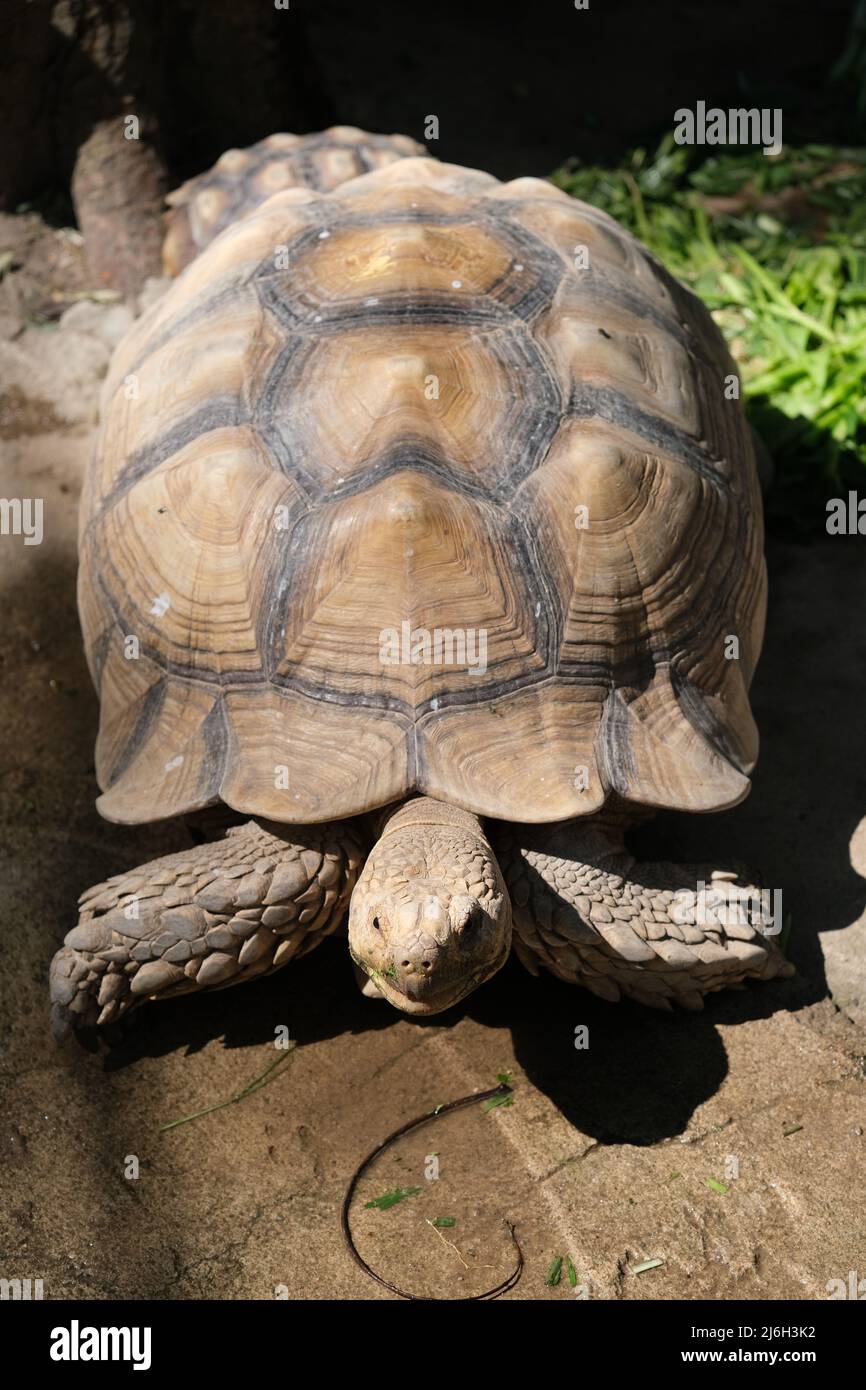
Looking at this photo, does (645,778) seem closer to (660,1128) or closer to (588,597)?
(588,597)

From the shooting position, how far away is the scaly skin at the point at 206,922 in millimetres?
3121

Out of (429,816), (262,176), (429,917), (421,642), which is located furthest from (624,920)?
(262,176)

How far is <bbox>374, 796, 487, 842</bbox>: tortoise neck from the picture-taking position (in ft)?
9.85

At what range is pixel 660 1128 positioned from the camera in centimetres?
308

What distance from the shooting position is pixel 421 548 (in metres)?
3.06

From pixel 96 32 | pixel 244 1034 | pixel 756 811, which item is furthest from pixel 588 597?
pixel 96 32

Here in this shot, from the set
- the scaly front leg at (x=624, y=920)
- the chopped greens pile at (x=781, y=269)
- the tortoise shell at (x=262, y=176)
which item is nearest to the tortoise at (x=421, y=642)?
the scaly front leg at (x=624, y=920)

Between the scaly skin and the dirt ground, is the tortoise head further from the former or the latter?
the dirt ground

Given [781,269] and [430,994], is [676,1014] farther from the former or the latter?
[781,269]

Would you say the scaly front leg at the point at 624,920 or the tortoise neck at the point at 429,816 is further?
the scaly front leg at the point at 624,920

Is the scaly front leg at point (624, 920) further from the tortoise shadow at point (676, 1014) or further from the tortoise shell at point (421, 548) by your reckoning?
the tortoise shell at point (421, 548)

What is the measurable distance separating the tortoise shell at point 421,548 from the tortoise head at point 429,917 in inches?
5.9

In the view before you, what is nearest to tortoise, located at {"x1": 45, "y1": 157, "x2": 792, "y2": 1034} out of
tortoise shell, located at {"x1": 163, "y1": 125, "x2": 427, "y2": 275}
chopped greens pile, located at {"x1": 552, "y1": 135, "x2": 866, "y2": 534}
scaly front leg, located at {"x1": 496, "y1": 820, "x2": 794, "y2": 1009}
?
scaly front leg, located at {"x1": 496, "y1": 820, "x2": 794, "y2": 1009}

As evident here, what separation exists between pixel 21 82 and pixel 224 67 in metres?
0.91
